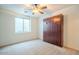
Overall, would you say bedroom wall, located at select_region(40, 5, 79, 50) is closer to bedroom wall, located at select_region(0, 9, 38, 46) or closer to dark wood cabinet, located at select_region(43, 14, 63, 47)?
dark wood cabinet, located at select_region(43, 14, 63, 47)

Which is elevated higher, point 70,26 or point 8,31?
point 70,26

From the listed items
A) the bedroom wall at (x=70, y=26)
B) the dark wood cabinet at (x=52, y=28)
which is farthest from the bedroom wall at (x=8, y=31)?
the bedroom wall at (x=70, y=26)

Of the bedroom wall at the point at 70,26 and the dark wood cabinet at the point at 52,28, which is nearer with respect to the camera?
the bedroom wall at the point at 70,26

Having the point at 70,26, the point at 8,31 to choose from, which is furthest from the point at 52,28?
the point at 8,31

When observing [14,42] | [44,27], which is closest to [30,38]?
[14,42]

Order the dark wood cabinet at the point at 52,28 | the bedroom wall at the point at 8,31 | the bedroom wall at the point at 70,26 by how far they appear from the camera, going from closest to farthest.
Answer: the bedroom wall at the point at 8,31 → the bedroom wall at the point at 70,26 → the dark wood cabinet at the point at 52,28

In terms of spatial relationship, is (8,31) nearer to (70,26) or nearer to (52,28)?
(52,28)

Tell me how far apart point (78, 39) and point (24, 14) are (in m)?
1.60

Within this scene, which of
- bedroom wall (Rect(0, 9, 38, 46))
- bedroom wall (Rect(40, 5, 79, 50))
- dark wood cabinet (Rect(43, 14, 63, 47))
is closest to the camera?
bedroom wall (Rect(0, 9, 38, 46))

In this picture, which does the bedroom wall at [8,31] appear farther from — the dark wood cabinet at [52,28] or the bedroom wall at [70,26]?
the bedroom wall at [70,26]

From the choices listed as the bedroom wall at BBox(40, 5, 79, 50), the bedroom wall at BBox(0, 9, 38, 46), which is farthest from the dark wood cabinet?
the bedroom wall at BBox(0, 9, 38, 46)

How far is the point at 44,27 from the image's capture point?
287cm

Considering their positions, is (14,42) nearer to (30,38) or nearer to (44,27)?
(30,38)

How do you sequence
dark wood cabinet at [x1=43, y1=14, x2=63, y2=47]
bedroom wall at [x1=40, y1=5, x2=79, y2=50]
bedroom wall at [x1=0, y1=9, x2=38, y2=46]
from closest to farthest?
bedroom wall at [x1=0, y1=9, x2=38, y2=46]
bedroom wall at [x1=40, y1=5, x2=79, y2=50]
dark wood cabinet at [x1=43, y1=14, x2=63, y2=47]
